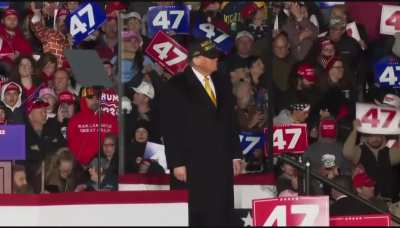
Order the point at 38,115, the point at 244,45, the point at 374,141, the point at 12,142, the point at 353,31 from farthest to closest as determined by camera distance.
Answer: the point at 353,31, the point at 244,45, the point at 38,115, the point at 374,141, the point at 12,142

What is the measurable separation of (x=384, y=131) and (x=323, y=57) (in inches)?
51.1

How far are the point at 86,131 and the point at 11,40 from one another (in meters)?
1.83

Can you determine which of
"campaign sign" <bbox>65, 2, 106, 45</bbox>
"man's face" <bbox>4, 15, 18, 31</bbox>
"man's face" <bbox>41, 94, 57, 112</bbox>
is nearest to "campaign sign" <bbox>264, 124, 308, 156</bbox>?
"man's face" <bbox>41, 94, 57, 112</bbox>

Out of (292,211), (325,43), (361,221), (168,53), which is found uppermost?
(325,43)

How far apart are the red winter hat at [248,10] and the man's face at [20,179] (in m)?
3.35

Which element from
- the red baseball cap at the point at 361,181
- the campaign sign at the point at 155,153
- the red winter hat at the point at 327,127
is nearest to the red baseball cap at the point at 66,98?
the campaign sign at the point at 155,153

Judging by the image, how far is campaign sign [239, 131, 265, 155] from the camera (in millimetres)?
11695

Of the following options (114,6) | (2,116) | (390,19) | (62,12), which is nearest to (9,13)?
(62,12)

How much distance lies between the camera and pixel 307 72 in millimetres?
12711

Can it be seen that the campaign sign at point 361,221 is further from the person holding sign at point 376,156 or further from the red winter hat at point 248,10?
the red winter hat at point 248,10

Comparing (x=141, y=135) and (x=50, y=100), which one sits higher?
(x=50, y=100)

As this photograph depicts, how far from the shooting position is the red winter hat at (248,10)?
1364cm

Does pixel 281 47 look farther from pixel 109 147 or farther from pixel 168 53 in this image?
pixel 109 147

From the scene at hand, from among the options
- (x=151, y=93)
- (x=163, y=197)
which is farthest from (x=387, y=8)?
(x=163, y=197)
